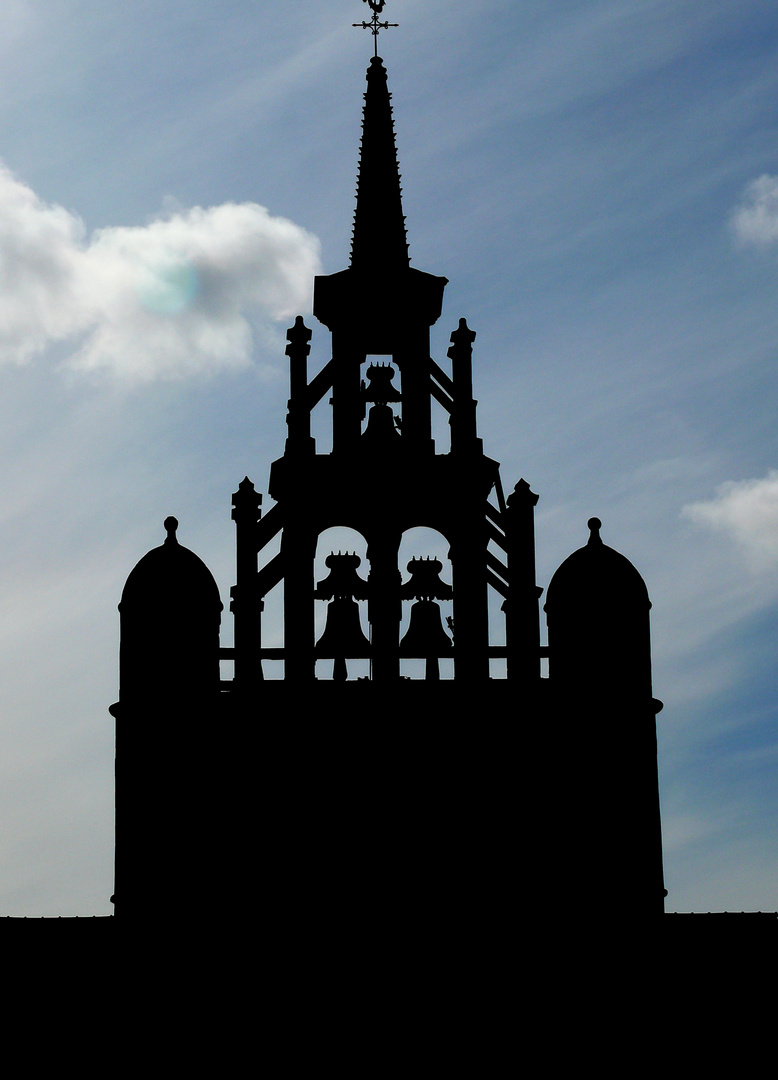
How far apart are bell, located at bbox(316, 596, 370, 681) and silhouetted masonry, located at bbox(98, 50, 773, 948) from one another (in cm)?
3

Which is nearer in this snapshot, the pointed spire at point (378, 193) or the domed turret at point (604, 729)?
the domed turret at point (604, 729)

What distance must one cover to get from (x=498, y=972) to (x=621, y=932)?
1.78m

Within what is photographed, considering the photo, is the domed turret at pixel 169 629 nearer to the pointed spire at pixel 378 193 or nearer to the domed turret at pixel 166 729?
the domed turret at pixel 166 729

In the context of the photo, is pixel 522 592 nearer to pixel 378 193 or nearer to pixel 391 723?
pixel 391 723

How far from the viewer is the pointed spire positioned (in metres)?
32.0

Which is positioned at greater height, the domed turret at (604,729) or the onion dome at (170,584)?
the onion dome at (170,584)

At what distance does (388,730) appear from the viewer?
93.4 ft

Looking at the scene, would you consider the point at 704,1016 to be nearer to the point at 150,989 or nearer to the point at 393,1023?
the point at 393,1023

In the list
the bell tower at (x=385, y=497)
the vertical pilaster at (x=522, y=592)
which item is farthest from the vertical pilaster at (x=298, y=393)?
the vertical pilaster at (x=522, y=592)

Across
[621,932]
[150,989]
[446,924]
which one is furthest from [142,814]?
[621,932]

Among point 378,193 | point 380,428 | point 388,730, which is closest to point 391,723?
point 388,730

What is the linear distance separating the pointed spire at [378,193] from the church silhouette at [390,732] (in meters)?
3.35

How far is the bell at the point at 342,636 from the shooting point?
29219 mm

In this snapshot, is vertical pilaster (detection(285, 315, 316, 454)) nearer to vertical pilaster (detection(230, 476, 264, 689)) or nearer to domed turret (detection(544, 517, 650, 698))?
vertical pilaster (detection(230, 476, 264, 689))
